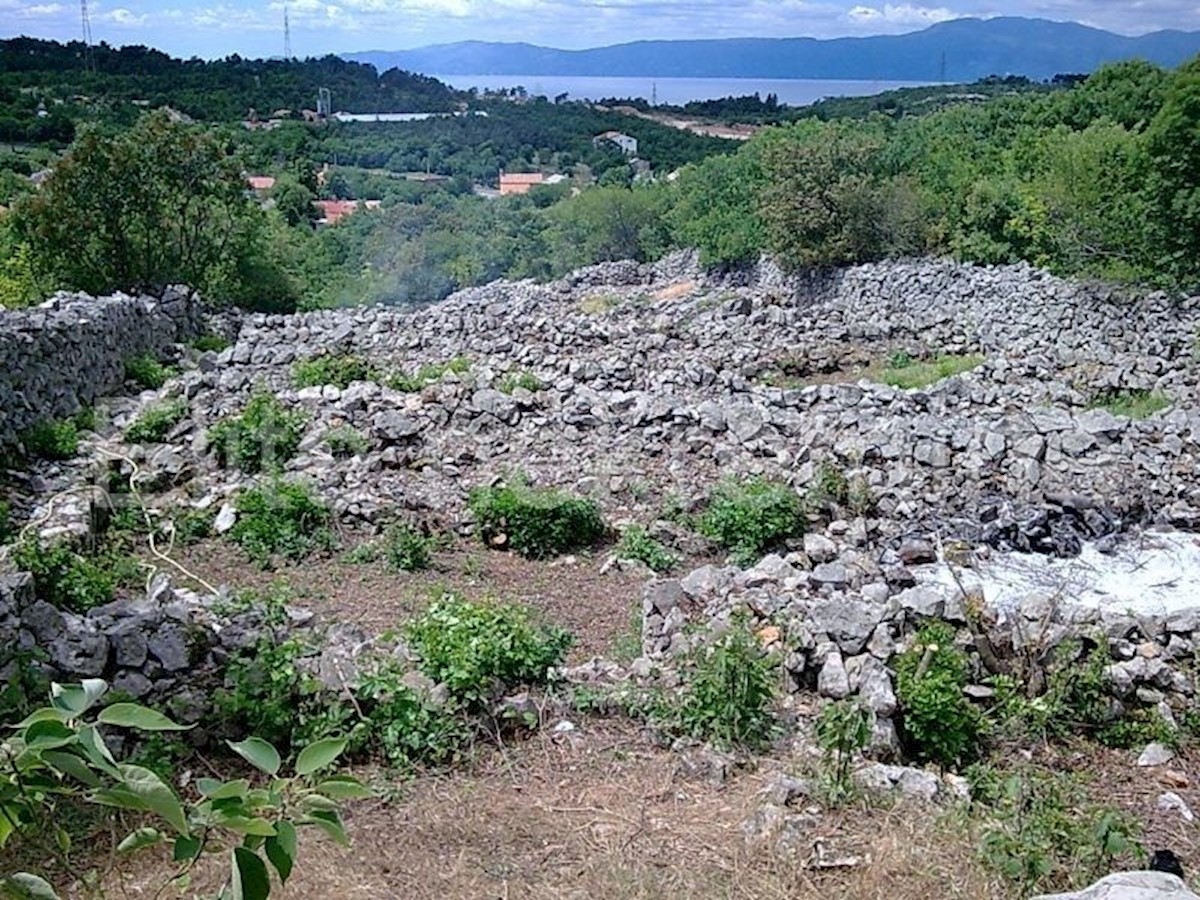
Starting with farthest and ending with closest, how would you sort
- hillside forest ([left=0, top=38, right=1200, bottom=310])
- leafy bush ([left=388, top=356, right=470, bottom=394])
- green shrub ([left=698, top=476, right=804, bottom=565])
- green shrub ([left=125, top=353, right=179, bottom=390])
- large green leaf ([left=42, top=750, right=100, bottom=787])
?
hillside forest ([left=0, top=38, right=1200, bottom=310]) → green shrub ([left=125, top=353, right=179, bottom=390]) → leafy bush ([left=388, top=356, right=470, bottom=394]) → green shrub ([left=698, top=476, right=804, bottom=565]) → large green leaf ([left=42, top=750, right=100, bottom=787])

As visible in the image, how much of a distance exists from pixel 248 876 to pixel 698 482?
270 inches

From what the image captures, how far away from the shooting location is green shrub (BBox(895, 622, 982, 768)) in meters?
4.29

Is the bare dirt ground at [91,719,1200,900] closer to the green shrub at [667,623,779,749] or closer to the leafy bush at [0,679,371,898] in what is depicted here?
the green shrub at [667,623,779,749]

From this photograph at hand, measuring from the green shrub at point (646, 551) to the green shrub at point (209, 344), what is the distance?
27.0 feet

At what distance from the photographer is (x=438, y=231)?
2447 centimetres

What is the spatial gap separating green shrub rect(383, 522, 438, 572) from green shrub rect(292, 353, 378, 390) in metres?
3.98

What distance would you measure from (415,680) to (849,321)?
1102 cm

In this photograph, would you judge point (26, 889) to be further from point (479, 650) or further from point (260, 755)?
point (479, 650)

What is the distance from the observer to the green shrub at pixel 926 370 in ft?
37.1

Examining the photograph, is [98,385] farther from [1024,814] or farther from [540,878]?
[1024,814]

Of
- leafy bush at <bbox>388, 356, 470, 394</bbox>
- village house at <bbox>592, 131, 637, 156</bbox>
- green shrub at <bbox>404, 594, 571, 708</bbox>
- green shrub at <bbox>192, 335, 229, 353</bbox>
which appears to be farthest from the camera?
village house at <bbox>592, 131, 637, 156</bbox>

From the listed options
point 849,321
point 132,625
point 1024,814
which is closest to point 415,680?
point 132,625

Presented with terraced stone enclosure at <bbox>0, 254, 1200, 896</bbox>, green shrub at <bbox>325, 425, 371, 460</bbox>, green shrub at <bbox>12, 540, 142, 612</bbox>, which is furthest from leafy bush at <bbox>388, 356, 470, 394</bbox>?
green shrub at <bbox>12, 540, 142, 612</bbox>

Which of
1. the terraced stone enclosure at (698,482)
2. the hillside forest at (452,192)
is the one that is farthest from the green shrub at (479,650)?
the hillside forest at (452,192)
